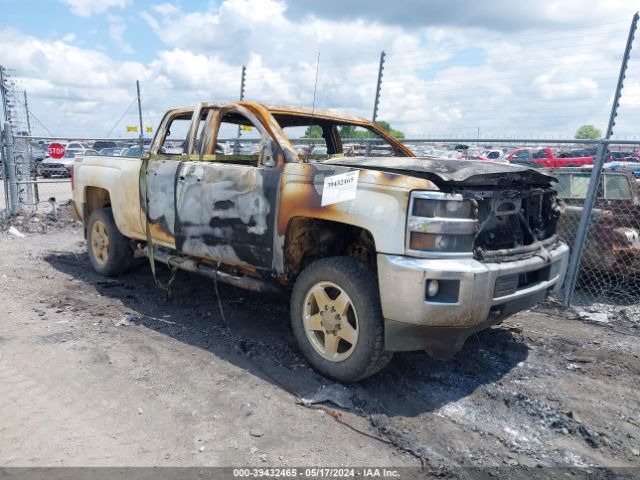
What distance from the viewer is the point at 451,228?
322 centimetres

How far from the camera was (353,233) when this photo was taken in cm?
404

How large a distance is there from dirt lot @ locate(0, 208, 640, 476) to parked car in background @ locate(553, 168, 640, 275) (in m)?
0.70

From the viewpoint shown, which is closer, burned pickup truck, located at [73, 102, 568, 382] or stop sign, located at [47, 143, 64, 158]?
burned pickup truck, located at [73, 102, 568, 382]

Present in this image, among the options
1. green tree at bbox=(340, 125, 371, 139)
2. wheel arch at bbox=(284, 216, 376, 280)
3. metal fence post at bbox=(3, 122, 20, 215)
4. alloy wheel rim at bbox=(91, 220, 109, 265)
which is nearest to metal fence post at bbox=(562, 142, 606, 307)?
green tree at bbox=(340, 125, 371, 139)

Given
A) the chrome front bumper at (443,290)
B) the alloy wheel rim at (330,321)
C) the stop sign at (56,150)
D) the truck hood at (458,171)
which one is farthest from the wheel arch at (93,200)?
the stop sign at (56,150)

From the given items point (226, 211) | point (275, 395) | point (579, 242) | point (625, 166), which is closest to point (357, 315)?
point (275, 395)

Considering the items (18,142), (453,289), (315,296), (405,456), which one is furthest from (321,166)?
(18,142)

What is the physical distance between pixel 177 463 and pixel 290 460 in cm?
59

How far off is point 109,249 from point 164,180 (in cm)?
166

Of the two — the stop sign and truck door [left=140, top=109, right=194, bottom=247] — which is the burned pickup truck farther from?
the stop sign

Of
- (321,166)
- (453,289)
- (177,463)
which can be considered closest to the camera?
(177,463)

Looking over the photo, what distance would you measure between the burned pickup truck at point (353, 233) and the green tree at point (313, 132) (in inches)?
3.9

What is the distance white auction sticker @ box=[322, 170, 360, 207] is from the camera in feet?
11.5

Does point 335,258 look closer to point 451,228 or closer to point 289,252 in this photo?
point 289,252
